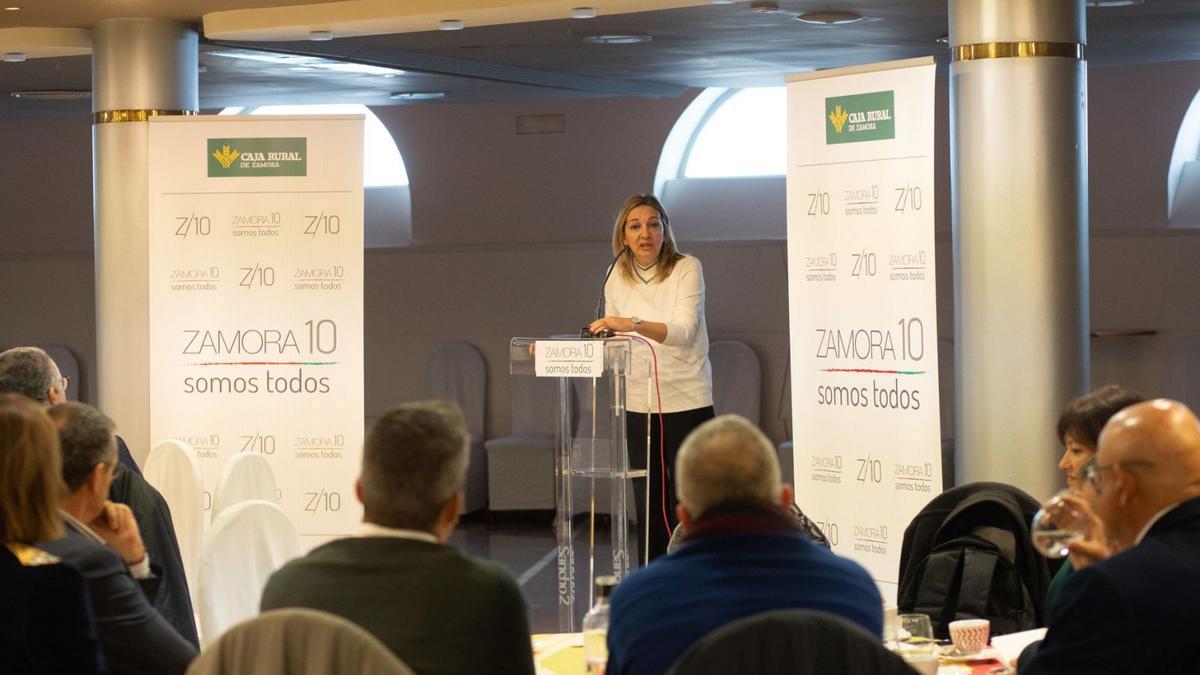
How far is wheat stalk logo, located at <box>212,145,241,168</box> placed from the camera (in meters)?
6.64

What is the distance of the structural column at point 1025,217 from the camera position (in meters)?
5.29

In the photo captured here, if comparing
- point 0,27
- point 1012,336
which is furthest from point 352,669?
point 0,27

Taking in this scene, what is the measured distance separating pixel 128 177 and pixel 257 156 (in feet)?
2.85

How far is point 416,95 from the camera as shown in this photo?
1110cm

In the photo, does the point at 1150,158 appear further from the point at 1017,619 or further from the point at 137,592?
the point at 137,592

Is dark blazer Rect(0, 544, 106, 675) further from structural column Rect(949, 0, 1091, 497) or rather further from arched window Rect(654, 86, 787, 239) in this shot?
arched window Rect(654, 86, 787, 239)

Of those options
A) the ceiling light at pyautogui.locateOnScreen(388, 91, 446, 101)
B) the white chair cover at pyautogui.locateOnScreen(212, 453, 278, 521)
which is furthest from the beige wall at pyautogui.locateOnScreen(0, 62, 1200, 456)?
the white chair cover at pyautogui.locateOnScreen(212, 453, 278, 521)

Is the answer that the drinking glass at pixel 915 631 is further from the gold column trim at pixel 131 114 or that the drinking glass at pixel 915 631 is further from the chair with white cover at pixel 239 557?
the gold column trim at pixel 131 114

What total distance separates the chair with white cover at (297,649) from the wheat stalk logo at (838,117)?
373cm

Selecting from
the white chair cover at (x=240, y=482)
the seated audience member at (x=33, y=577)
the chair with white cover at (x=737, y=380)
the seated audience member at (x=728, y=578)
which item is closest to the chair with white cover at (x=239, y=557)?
the white chair cover at (x=240, y=482)

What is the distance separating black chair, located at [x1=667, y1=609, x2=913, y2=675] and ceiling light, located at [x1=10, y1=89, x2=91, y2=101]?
9471 millimetres

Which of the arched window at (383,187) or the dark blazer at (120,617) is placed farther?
the arched window at (383,187)

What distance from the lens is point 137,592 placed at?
283 centimetres

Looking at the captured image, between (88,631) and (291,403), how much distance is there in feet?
13.3
